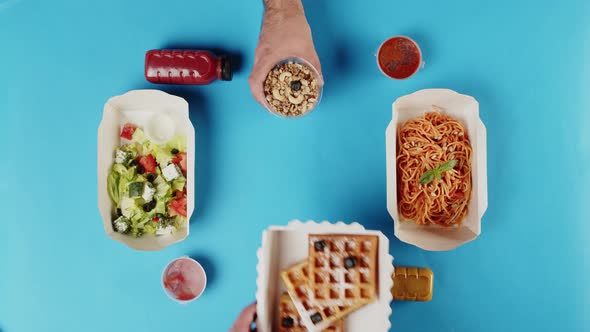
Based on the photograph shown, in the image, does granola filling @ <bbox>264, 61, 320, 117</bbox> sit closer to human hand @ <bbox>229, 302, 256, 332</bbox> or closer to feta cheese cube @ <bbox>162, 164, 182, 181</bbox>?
feta cheese cube @ <bbox>162, 164, 182, 181</bbox>

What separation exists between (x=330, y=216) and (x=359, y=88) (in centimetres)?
70

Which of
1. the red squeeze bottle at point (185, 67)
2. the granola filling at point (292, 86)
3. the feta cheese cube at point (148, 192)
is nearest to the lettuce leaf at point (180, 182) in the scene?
the feta cheese cube at point (148, 192)

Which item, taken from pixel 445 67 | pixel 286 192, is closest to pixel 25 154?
pixel 286 192

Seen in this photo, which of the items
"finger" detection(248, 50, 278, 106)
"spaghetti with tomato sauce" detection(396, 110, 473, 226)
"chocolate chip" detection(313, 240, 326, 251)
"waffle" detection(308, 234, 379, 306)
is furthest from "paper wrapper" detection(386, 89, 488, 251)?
"finger" detection(248, 50, 278, 106)

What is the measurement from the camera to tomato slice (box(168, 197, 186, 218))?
227cm

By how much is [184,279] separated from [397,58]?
62.8 inches

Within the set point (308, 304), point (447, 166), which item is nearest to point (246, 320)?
point (308, 304)

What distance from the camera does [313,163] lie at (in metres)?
2.37

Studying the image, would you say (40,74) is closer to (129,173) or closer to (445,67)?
(129,173)

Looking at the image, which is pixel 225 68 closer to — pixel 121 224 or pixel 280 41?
pixel 280 41

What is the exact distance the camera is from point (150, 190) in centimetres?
224

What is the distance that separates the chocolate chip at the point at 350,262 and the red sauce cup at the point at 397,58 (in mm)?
961

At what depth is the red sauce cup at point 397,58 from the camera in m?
2.25

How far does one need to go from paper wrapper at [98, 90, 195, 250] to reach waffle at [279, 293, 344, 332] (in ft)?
1.98
